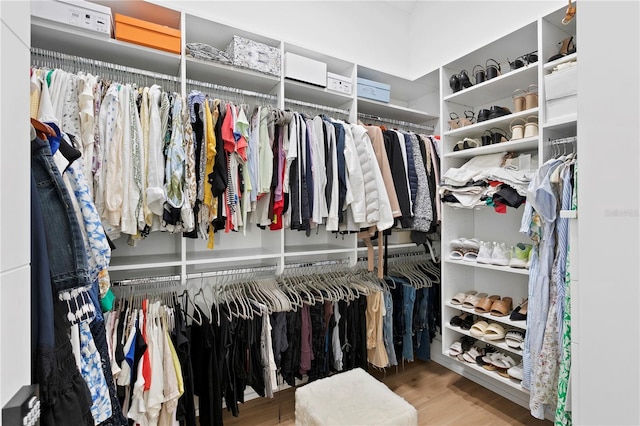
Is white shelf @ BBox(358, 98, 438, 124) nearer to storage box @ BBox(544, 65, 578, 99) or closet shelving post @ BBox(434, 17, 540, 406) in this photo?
closet shelving post @ BBox(434, 17, 540, 406)

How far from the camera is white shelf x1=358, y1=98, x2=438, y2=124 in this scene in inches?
101

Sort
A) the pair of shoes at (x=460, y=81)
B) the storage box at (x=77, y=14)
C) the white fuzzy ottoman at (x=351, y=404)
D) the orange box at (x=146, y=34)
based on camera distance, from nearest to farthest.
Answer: the white fuzzy ottoman at (x=351, y=404)
the storage box at (x=77, y=14)
the orange box at (x=146, y=34)
the pair of shoes at (x=460, y=81)

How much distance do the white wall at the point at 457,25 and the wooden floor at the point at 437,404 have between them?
2564 mm

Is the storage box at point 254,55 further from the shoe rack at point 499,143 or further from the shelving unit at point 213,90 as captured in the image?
the shoe rack at point 499,143

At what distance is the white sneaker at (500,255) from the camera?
6.88 ft

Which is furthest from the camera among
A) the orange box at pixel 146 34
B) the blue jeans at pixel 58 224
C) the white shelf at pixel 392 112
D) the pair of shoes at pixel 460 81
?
the white shelf at pixel 392 112

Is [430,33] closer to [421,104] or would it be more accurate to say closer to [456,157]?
[421,104]

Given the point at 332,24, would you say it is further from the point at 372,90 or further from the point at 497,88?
the point at 497,88

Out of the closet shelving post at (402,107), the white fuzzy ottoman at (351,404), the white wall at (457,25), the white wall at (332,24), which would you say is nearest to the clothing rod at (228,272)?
the closet shelving post at (402,107)

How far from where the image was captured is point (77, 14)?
1.55 meters

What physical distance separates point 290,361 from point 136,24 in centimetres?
214

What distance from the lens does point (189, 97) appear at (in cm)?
171

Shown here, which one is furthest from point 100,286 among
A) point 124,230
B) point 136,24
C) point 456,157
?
point 456,157

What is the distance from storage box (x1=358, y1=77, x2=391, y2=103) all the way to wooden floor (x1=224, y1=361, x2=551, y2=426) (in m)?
2.26
